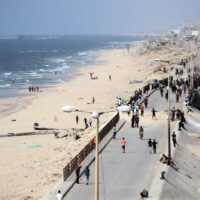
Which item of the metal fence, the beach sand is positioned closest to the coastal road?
the metal fence

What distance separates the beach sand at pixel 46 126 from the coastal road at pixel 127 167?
2.07 metres

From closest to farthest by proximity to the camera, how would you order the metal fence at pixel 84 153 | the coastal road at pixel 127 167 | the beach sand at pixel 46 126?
the coastal road at pixel 127 167, the metal fence at pixel 84 153, the beach sand at pixel 46 126

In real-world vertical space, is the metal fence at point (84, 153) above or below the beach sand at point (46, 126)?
above

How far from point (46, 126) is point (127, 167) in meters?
18.6

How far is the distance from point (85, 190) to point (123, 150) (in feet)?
21.1

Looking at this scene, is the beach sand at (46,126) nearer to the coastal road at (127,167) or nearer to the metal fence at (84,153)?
the metal fence at (84,153)

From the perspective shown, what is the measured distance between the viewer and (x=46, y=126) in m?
42.8

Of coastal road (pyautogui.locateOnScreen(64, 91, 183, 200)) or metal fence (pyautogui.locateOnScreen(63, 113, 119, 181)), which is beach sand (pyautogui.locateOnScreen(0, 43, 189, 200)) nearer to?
metal fence (pyautogui.locateOnScreen(63, 113, 119, 181))

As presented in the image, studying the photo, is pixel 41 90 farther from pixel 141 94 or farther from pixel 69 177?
pixel 69 177

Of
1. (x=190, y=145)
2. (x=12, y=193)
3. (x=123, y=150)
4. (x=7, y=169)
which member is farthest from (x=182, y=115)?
(x=12, y=193)

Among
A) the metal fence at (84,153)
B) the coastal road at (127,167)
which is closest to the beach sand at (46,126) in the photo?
the metal fence at (84,153)

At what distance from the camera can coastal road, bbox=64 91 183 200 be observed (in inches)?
848

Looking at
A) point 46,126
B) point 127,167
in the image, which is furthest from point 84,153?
point 46,126

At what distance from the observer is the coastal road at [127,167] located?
70.7 ft
